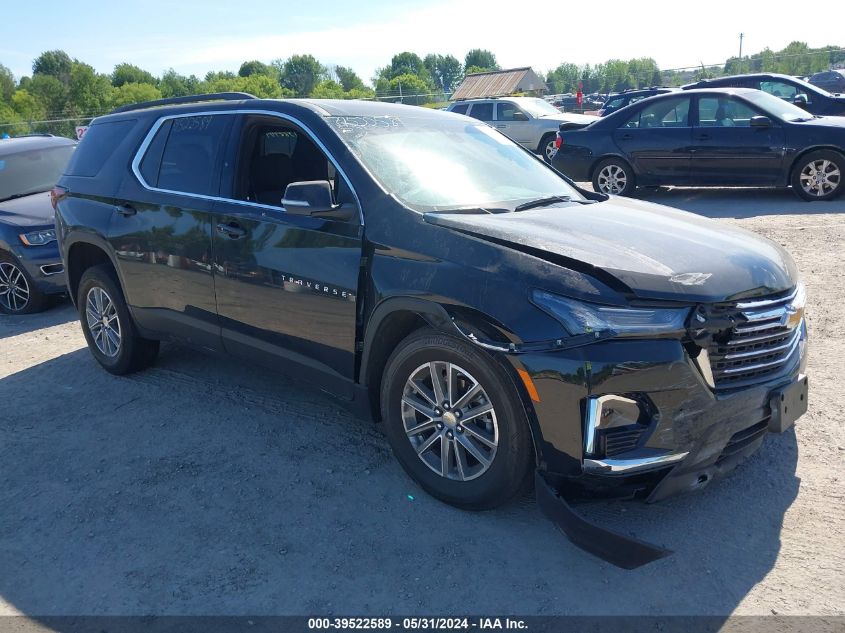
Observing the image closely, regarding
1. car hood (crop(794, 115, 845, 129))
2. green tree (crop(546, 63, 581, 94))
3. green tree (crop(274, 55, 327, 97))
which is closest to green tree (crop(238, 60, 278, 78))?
green tree (crop(274, 55, 327, 97))

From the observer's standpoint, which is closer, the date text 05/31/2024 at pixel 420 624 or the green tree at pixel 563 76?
the date text 05/31/2024 at pixel 420 624

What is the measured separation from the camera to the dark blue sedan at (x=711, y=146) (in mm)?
10242

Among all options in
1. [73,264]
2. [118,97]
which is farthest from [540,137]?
[118,97]

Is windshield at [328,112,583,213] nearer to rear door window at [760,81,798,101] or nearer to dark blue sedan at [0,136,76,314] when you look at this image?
dark blue sedan at [0,136,76,314]

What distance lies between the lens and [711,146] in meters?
10.8

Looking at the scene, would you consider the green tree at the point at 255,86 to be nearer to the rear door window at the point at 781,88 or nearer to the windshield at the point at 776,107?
the rear door window at the point at 781,88

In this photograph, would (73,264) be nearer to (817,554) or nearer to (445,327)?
(445,327)

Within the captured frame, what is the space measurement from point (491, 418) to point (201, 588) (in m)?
1.43

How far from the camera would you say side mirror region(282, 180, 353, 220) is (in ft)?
12.4

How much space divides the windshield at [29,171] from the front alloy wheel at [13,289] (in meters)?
1.08

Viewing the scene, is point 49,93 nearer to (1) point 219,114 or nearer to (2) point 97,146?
(2) point 97,146

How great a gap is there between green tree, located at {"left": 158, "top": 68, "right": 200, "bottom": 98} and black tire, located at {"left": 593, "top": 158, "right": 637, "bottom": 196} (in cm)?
6084

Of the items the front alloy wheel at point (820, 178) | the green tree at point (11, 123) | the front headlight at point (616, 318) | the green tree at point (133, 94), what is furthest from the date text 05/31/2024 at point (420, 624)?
the green tree at point (133, 94)

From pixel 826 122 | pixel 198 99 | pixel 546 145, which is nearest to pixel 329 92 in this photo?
pixel 546 145
